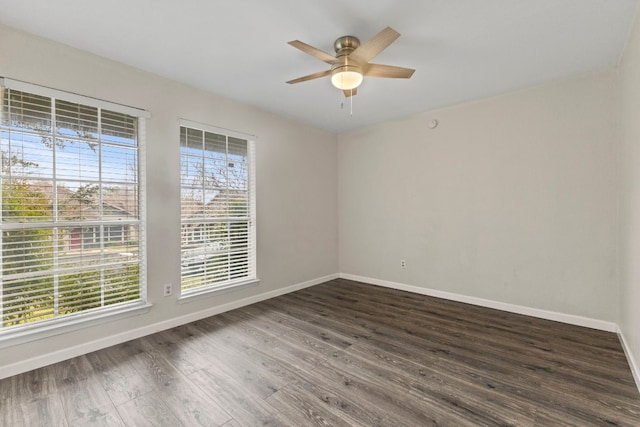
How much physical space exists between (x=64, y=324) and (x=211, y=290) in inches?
50.6

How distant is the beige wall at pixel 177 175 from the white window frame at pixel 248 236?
68 millimetres

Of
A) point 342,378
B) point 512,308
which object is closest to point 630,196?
point 512,308

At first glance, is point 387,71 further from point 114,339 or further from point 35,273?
point 114,339

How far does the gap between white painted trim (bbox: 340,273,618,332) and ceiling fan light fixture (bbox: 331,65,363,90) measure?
9.87 feet

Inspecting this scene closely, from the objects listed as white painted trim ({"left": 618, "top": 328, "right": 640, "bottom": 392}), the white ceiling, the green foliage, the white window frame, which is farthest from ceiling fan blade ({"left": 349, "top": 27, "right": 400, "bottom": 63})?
white painted trim ({"left": 618, "top": 328, "right": 640, "bottom": 392})

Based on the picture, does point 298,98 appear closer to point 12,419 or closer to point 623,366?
point 12,419

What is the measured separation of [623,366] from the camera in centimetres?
218

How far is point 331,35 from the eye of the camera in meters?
2.24

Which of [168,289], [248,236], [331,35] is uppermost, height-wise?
[331,35]

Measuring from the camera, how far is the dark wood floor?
171 cm

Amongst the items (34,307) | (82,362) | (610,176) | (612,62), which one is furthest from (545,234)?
(34,307)

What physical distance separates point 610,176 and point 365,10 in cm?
283

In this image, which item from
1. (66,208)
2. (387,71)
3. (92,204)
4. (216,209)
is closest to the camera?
(387,71)

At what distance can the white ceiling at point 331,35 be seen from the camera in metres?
1.96
